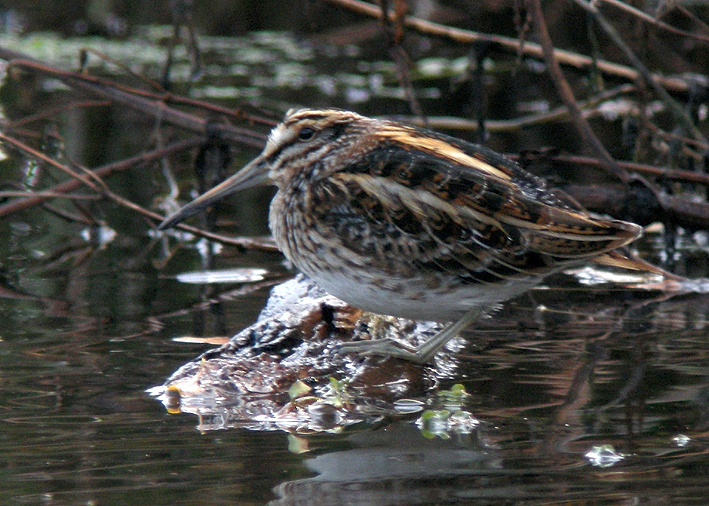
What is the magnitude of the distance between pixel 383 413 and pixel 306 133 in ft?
4.26

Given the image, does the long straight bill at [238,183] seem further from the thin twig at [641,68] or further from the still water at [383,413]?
the thin twig at [641,68]

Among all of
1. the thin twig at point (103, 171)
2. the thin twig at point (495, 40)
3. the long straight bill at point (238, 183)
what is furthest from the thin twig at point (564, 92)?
the thin twig at point (103, 171)

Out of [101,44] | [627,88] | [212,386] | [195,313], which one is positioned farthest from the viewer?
[101,44]

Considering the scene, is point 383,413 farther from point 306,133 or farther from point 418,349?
Answer: point 306,133

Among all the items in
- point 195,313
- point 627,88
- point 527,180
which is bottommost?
point 195,313

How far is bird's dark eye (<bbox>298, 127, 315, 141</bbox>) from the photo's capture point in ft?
14.5

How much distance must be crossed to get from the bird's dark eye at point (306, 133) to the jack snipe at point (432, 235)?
357mm

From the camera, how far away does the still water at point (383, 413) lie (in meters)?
3.01

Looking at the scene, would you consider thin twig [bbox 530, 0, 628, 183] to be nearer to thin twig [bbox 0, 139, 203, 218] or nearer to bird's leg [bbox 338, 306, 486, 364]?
bird's leg [bbox 338, 306, 486, 364]

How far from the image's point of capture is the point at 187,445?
11.0 ft

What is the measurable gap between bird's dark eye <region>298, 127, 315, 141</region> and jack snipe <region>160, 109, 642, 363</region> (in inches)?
14.0

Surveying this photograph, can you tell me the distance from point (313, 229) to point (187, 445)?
1058 millimetres

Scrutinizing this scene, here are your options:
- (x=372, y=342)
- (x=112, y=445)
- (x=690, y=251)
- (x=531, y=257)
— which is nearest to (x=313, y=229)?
(x=372, y=342)

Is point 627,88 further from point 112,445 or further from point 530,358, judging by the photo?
point 112,445
